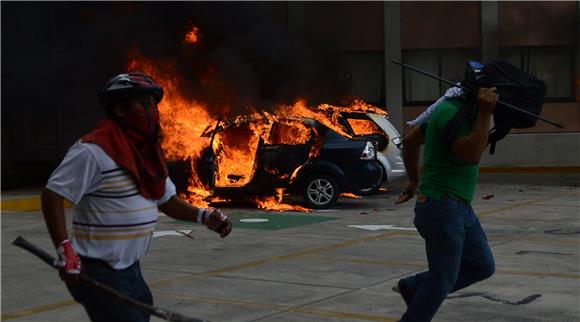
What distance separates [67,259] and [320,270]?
4.93 meters

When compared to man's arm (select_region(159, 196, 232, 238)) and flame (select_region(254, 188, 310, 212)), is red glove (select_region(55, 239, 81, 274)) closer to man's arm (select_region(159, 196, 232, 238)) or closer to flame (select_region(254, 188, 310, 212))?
man's arm (select_region(159, 196, 232, 238))

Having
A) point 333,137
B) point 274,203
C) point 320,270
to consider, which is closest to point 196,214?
point 320,270

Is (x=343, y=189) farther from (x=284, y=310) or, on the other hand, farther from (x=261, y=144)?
(x=284, y=310)

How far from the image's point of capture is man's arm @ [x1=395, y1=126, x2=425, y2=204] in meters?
5.37

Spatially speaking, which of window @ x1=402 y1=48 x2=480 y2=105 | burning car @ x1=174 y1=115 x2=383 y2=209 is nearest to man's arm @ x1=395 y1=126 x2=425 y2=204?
burning car @ x1=174 y1=115 x2=383 y2=209

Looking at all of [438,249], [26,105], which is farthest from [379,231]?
[26,105]

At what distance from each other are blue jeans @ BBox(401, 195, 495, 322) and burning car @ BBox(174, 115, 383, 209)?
9.03 meters

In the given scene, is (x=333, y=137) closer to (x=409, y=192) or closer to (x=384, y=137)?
(x=384, y=137)

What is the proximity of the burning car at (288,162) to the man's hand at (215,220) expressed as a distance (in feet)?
32.0

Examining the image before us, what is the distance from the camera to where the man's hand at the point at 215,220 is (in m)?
4.25

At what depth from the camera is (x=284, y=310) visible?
6602 millimetres

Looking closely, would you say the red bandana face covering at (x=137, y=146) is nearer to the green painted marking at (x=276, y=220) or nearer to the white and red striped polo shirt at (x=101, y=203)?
the white and red striped polo shirt at (x=101, y=203)

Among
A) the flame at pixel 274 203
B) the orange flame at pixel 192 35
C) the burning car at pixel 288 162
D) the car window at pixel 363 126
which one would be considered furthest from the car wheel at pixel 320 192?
the orange flame at pixel 192 35

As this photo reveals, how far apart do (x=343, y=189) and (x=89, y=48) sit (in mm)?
7528
